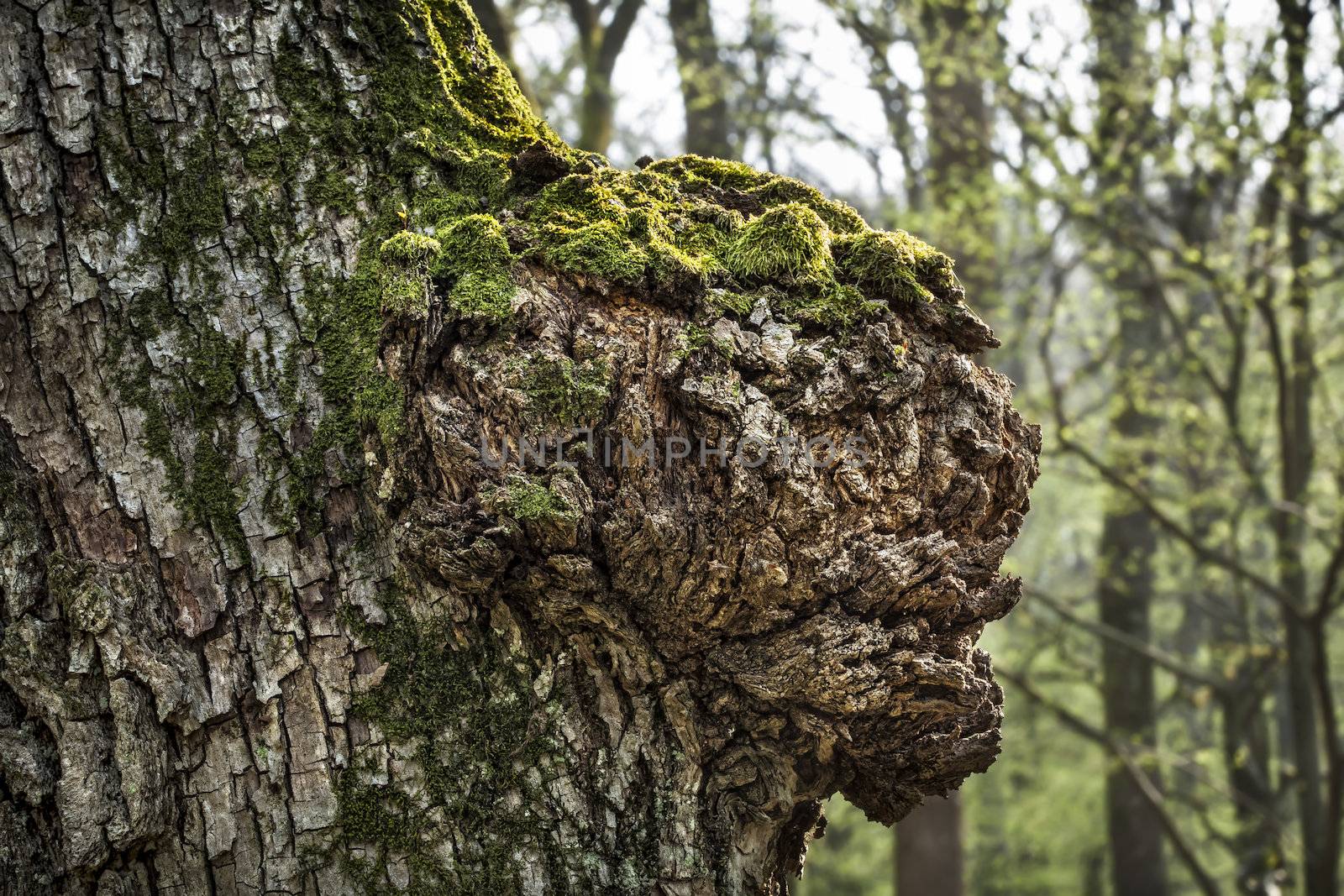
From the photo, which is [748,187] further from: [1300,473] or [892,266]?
[1300,473]

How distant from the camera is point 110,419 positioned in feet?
5.27

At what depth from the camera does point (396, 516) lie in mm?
1603

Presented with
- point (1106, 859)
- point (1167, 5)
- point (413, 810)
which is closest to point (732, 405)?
point (413, 810)

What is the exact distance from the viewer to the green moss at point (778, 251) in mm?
1798

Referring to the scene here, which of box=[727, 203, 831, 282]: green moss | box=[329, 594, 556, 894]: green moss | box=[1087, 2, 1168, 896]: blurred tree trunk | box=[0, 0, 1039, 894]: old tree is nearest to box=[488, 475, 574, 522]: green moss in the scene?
box=[0, 0, 1039, 894]: old tree

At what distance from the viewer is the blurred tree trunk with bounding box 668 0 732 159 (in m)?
8.78

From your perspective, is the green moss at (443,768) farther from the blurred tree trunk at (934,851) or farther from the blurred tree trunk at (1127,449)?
the blurred tree trunk at (934,851)

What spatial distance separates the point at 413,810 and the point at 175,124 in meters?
1.28

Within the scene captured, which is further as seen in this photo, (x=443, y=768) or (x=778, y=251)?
(x=778, y=251)

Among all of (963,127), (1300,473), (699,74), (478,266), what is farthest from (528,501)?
(699,74)

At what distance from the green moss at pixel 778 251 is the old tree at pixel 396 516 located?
0.04 metres

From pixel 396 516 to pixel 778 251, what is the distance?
0.86 meters

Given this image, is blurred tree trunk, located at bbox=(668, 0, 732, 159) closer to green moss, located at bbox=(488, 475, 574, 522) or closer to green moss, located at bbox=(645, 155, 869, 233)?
green moss, located at bbox=(645, 155, 869, 233)

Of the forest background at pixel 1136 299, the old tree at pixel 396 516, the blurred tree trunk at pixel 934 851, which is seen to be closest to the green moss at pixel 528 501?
the old tree at pixel 396 516
